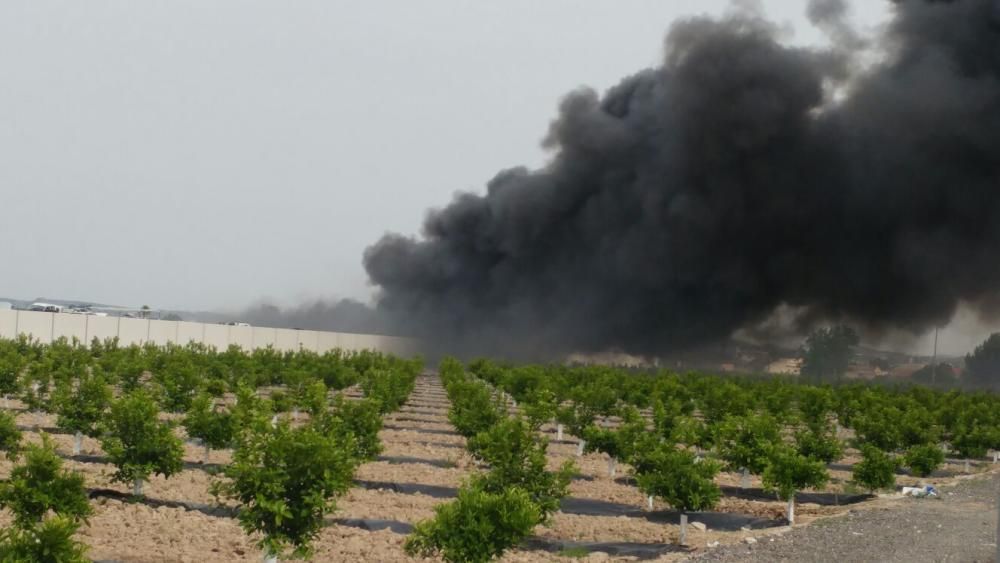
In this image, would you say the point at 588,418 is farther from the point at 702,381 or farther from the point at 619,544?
the point at 702,381

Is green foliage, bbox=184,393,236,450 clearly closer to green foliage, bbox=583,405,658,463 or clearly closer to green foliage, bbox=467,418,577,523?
green foliage, bbox=583,405,658,463

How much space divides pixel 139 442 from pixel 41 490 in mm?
5488

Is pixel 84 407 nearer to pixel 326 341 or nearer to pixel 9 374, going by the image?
pixel 9 374

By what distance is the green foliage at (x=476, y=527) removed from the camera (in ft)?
46.4

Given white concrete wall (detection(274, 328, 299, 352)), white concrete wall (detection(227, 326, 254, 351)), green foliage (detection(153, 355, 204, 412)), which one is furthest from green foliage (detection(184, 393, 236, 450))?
white concrete wall (detection(274, 328, 299, 352))

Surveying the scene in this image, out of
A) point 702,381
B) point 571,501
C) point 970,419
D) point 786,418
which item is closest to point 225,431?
point 571,501

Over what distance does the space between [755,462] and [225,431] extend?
13.4 metres

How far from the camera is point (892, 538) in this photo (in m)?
20.9

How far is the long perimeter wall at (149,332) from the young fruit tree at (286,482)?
46.6 m

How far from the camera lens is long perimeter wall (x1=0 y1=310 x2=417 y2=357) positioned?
191ft

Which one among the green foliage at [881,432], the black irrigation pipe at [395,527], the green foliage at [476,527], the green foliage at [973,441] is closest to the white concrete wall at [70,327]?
the black irrigation pipe at [395,527]

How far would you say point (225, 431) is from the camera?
2658 cm

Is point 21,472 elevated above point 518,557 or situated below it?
above

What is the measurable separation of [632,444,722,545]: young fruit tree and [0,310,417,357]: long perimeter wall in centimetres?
4380
